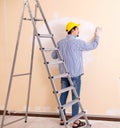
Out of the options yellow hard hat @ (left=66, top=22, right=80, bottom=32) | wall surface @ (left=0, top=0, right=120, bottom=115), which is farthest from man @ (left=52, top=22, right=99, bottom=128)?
wall surface @ (left=0, top=0, right=120, bottom=115)

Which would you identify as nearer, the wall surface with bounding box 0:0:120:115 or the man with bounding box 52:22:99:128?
the man with bounding box 52:22:99:128

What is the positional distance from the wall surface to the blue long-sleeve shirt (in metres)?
0.20

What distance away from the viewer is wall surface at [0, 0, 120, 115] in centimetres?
397

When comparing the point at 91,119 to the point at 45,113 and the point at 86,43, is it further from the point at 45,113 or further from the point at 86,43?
the point at 86,43

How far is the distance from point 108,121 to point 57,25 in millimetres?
1624

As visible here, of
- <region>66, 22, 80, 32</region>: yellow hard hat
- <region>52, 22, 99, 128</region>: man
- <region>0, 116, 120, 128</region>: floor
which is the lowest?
<region>0, 116, 120, 128</region>: floor

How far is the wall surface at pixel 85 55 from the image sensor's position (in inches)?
156

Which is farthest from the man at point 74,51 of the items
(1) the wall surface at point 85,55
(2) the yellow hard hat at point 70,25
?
(1) the wall surface at point 85,55

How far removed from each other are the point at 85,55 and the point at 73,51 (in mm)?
338

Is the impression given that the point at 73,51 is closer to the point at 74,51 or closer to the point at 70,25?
the point at 74,51

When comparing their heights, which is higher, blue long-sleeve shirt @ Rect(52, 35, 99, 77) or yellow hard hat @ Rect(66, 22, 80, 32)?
yellow hard hat @ Rect(66, 22, 80, 32)

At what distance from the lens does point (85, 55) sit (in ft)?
13.5

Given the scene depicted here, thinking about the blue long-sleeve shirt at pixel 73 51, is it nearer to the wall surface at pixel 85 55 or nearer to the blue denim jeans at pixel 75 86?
the blue denim jeans at pixel 75 86

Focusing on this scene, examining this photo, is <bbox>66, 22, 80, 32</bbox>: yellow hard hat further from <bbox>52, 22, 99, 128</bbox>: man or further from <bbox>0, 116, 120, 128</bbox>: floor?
<bbox>0, 116, 120, 128</bbox>: floor
